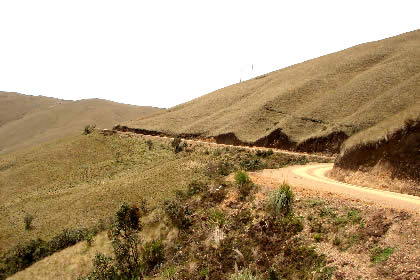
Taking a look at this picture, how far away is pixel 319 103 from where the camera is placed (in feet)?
154

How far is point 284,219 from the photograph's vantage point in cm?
1454

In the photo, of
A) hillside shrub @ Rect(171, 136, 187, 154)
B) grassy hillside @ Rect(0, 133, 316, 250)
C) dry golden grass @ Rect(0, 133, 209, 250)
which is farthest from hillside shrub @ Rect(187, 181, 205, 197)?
hillside shrub @ Rect(171, 136, 187, 154)

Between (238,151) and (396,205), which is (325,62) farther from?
(396,205)

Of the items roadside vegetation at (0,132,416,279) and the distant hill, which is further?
the distant hill

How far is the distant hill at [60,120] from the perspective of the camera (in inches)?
4594

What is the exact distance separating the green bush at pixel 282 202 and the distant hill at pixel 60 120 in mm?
94785

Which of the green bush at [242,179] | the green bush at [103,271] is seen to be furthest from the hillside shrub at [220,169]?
the green bush at [103,271]

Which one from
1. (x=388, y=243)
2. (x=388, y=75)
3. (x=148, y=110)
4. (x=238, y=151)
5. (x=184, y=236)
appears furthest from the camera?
(x=148, y=110)

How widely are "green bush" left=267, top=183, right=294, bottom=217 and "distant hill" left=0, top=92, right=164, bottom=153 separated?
311ft

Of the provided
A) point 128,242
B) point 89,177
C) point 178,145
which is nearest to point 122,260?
point 128,242

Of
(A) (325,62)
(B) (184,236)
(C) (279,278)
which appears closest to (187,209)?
(B) (184,236)

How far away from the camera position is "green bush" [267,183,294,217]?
589 inches

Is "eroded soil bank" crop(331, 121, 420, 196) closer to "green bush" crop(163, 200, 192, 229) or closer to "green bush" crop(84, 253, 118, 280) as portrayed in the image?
"green bush" crop(163, 200, 192, 229)

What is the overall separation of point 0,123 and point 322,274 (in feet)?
565
